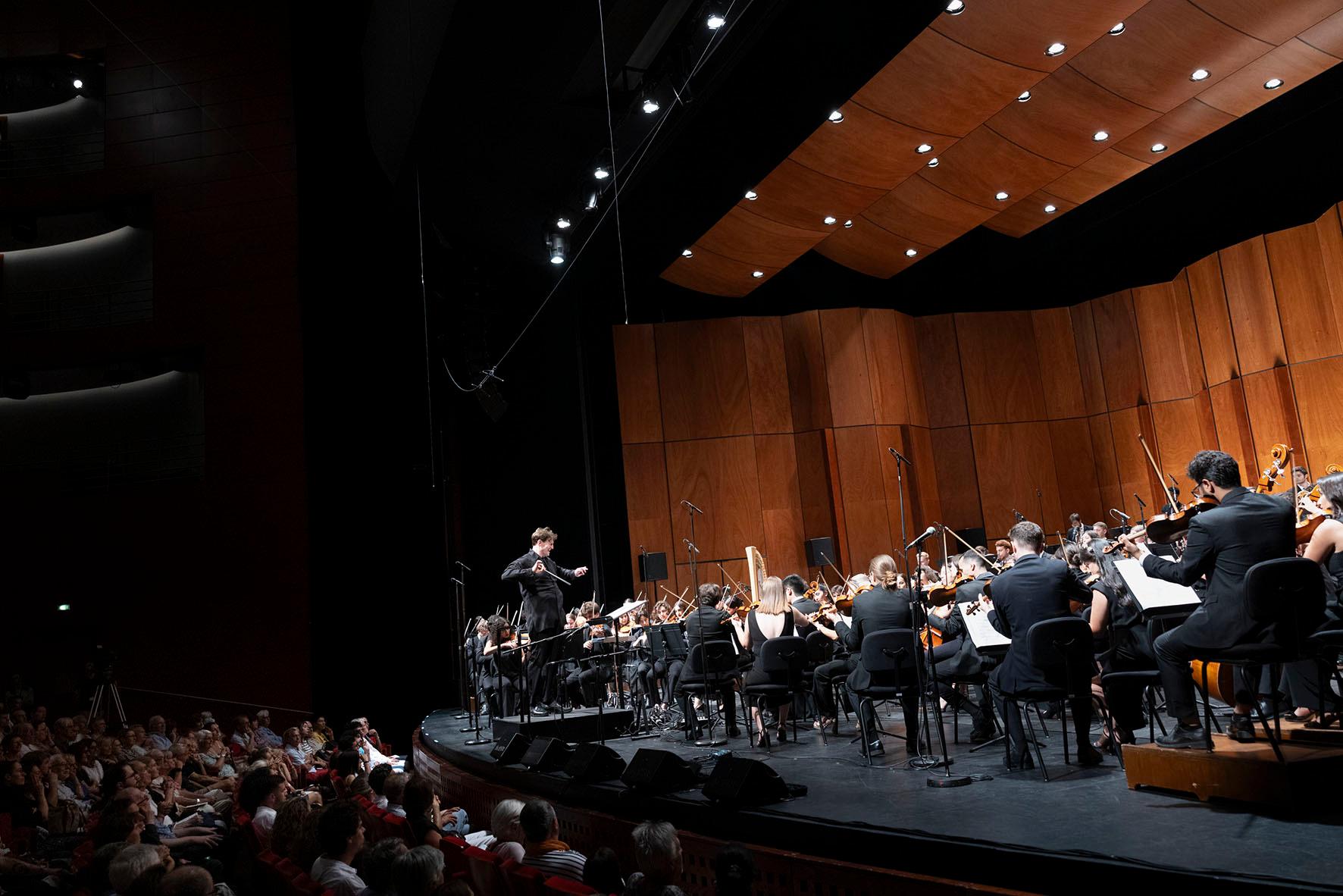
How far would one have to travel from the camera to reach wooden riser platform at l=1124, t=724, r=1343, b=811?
3.41 meters

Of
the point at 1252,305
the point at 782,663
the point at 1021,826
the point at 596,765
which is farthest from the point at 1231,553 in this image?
the point at 1252,305

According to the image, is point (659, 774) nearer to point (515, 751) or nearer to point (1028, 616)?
point (1028, 616)

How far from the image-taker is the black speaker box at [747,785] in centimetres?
452

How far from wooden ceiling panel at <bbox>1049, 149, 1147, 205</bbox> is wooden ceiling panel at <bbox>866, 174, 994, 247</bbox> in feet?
3.78

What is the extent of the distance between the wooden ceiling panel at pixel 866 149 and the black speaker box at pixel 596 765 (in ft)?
23.4

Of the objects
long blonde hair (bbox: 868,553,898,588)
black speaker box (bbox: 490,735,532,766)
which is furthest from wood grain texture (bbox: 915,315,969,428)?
black speaker box (bbox: 490,735,532,766)

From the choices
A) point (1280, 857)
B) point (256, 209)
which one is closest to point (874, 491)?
point (256, 209)

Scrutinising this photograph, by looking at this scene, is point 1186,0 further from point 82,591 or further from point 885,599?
point 82,591

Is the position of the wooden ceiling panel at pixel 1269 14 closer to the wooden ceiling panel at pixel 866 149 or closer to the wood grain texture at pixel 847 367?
the wooden ceiling panel at pixel 866 149

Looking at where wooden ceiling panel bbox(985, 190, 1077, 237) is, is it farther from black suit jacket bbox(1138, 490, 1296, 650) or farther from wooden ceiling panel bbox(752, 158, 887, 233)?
black suit jacket bbox(1138, 490, 1296, 650)

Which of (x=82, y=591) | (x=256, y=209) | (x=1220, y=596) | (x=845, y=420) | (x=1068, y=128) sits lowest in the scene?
(x=1220, y=596)

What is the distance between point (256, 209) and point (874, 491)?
34.5 feet

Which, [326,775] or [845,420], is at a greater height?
[845,420]

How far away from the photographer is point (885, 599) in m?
6.18
